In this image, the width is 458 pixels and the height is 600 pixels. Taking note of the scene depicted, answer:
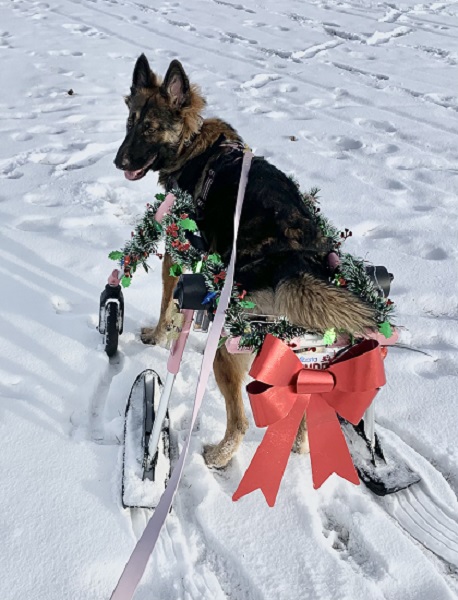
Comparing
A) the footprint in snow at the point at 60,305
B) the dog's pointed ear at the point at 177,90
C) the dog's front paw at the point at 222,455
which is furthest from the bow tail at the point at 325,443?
the footprint in snow at the point at 60,305

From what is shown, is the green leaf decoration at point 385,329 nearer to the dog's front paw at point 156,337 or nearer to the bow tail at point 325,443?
the bow tail at point 325,443

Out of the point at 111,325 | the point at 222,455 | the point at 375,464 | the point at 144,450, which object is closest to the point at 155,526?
the point at 144,450

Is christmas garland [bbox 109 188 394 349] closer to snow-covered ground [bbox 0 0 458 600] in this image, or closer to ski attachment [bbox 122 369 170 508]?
ski attachment [bbox 122 369 170 508]

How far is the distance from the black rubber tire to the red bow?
1345 mm

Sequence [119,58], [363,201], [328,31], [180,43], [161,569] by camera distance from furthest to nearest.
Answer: [328,31], [180,43], [119,58], [363,201], [161,569]

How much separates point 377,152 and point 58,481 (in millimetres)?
4532

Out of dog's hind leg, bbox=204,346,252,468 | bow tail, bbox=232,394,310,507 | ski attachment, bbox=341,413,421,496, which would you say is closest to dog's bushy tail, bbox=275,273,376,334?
bow tail, bbox=232,394,310,507

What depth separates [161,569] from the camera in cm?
211

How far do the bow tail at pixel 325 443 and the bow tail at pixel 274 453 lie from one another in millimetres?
49

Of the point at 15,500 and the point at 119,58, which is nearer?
the point at 15,500

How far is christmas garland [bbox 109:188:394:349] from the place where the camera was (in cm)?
198

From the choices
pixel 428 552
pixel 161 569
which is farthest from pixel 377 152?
pixel 161 569

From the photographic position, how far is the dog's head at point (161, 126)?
3.08 m

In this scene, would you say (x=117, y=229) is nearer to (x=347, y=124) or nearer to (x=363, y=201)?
(x=363, y=201)
